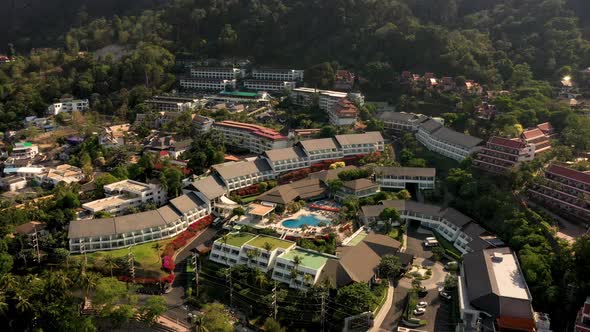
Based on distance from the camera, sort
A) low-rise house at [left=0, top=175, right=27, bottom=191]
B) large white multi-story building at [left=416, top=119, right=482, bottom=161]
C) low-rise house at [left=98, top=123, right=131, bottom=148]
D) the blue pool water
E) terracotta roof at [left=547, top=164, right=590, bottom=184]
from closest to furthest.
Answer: terracotta roof at [left=547, top=164, right=590, bottom=184] < the blue pool water < large white multi-story building at [left=416, top=119, right=482, bottom=161] < low-rise house at [left=0, top=175, right=27, bottom=191] < low-rise house at [left=98, top=123, right=131, bottom=148]

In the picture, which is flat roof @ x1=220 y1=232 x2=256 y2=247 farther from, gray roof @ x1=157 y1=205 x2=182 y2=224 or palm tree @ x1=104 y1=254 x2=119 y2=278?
palm tree @ x1=104 y1=254 x2=119 y2=278

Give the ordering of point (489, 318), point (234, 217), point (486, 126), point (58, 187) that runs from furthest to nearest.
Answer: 1. point (486, 126)
2. point (58, 187)
3. point (234, 217)
4. point (489, 318)

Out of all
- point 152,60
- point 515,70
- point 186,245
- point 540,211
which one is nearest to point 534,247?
point 540,211

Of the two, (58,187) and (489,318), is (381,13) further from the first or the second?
(489,318)

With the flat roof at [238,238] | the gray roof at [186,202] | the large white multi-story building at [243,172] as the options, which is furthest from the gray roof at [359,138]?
the flat roof at [238,238]

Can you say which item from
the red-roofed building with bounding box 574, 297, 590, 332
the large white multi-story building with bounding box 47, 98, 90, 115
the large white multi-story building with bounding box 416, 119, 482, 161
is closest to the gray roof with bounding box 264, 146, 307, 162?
the large white multi-story building with bounding box 416, 119, 482, 161
